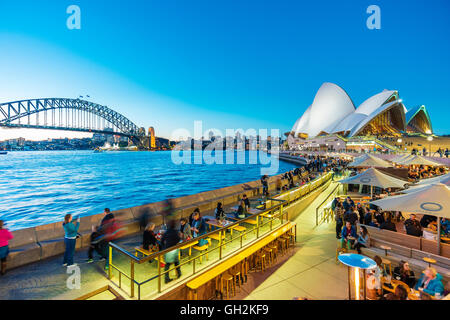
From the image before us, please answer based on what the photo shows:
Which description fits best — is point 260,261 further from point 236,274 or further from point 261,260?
point 236,274

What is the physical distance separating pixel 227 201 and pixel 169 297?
6.87 meters

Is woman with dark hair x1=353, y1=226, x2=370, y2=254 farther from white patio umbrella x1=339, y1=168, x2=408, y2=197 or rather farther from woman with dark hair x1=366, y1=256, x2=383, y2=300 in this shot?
white patio umbrella x1=339, y1=168, x2=408, y2=197

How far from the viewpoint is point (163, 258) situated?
165 inches

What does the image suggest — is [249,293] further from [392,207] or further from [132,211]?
[132,211]

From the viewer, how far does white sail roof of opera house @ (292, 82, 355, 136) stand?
63.2 m

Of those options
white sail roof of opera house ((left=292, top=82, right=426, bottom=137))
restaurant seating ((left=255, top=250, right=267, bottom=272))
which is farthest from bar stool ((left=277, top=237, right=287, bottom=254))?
white sail roof of opera house ((left=292, top=82, right=426, bottom=137))

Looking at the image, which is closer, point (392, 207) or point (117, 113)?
point (392, 207)

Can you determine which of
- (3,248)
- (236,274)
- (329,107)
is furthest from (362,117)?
(3,248)

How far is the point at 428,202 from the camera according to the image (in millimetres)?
4887

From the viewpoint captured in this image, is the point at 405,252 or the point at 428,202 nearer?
the point at 428,202

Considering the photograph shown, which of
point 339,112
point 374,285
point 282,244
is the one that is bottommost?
point 282,244

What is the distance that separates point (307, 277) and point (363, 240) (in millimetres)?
1905

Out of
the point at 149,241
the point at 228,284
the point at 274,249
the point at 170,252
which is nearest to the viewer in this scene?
the point at 170,252
